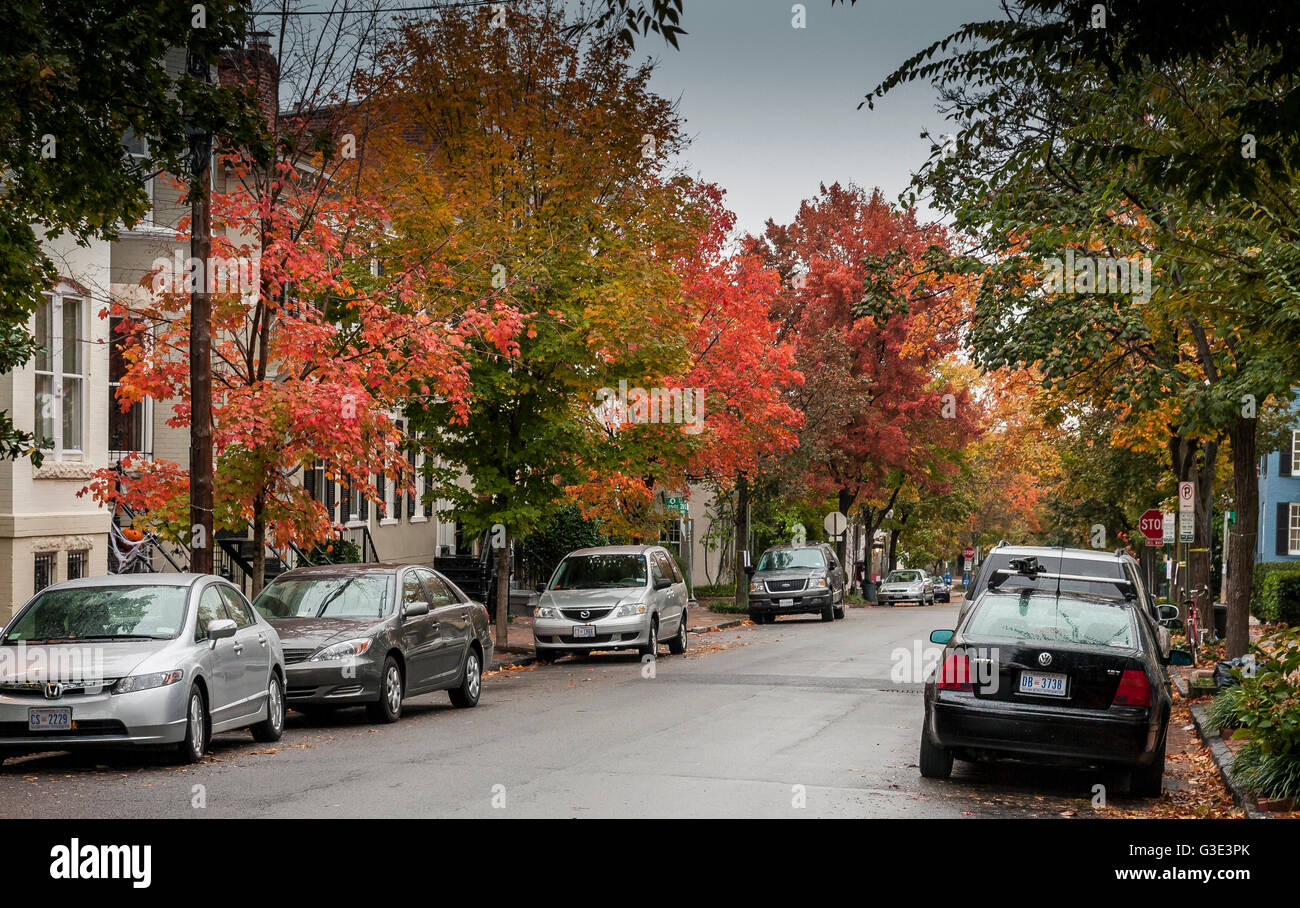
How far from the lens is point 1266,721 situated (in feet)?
34.1

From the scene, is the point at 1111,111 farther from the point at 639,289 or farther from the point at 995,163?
the point at 639,289

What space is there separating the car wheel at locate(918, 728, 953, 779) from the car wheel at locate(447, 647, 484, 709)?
6.97m

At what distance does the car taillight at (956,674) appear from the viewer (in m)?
10.8

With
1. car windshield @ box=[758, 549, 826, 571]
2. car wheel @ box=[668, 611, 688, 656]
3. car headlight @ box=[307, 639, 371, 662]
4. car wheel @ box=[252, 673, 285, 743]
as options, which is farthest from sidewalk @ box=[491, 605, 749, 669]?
car wheel @ box=[252, 673, 285, 743]

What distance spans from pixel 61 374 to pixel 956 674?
15.4m

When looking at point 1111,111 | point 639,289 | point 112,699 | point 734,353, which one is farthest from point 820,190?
point 112,699

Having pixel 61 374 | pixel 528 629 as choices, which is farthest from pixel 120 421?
pixel 528 629

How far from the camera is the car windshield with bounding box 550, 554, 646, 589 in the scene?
23.8 meters

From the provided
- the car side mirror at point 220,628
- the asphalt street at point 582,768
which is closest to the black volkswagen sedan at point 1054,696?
the asphalt street at point 582,768

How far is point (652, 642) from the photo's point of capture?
23422 mm

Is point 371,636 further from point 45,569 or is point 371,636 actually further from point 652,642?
point 652,642

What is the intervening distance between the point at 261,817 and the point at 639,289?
15002 millimetres

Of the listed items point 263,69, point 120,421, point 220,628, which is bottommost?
point 220,628

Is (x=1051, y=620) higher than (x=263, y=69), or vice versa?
(x=263, y=69)
